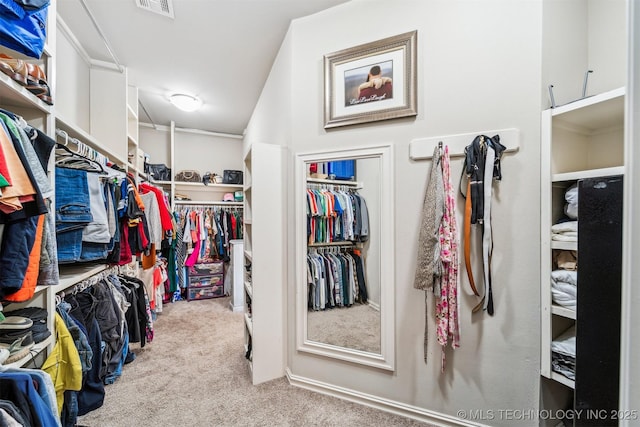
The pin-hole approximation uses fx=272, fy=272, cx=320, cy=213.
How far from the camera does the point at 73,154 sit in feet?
5.21

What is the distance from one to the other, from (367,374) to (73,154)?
89.1 inches

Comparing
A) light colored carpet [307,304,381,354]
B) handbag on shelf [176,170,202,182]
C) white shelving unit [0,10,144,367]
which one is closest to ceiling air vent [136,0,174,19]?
white shelving unit [0,10,144,367]

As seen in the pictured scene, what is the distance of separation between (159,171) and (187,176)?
379 mm

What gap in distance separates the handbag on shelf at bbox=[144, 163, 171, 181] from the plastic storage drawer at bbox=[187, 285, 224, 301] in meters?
1.70

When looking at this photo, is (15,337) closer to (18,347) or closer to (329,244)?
(18,347)

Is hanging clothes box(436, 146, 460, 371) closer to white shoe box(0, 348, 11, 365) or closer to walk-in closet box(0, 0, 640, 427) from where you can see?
walk-in closet box(0, 0, 640, 427)

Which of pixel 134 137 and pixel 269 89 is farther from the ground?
pixel 269 89

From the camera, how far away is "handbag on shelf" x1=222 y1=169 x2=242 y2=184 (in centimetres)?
450

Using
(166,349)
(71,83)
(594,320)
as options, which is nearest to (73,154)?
(71,83)

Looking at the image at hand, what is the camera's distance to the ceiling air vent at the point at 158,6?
73.0 inches

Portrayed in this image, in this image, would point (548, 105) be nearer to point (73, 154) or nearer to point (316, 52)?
point (316, 52)

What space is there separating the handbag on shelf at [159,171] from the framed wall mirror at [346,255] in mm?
3021

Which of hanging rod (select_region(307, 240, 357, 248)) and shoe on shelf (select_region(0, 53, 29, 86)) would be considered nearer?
shoe on shelf (select_region(0, 53, 29, 86))

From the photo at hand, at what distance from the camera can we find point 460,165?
157 centimetres
